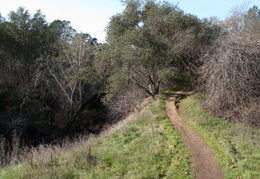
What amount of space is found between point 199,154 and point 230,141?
1.78 m

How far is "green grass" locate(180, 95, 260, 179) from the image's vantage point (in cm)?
627

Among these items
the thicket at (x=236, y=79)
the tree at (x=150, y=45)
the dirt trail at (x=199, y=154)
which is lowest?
the dirt trail at (x=199, y=154)

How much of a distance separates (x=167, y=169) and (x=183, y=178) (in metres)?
0.73

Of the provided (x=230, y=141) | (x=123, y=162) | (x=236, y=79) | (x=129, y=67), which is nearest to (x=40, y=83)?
(x=129, y=67)

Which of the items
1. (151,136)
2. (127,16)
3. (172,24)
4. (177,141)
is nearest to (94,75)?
(127,16)

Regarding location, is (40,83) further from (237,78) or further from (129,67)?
(237,78)

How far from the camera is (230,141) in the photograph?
329 inches

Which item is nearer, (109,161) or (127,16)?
(109,161)

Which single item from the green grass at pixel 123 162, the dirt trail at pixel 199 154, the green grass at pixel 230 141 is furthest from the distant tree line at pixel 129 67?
the green grass at pixel 123 162

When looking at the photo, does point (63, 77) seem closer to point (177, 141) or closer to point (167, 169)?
point (177, 141)

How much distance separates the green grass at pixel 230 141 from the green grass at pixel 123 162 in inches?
47.1

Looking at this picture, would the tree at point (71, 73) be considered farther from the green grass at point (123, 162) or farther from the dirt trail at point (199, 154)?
the dirt trail at point (199, 154)

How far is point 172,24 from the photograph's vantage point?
17.4 meters

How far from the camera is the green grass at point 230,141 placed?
20.6ft
